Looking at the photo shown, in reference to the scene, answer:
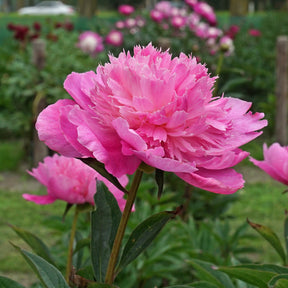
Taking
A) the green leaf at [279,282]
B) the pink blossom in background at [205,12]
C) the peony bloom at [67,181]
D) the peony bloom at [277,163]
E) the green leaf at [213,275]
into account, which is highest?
the peony bloom at [277,163]

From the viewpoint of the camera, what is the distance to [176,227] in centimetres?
236

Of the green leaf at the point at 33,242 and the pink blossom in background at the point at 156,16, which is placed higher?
the green leaf at the point at 33,242

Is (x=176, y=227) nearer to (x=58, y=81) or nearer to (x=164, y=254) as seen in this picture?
(x=164, y=254)

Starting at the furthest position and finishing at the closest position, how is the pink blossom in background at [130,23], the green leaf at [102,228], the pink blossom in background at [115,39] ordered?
the pink blossom in background at [130,23], the pink blossom in background at [115,39], the green leaf at [102,228]

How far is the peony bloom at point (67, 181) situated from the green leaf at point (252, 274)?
0.29 m

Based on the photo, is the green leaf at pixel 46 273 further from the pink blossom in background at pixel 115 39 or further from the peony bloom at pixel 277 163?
the pink blossom in background at pixel 115 39

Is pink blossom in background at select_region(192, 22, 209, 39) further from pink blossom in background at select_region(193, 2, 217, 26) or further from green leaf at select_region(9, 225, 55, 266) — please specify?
green leaf at select_region(9, 225, 55, 266)

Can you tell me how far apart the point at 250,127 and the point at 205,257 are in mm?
1148

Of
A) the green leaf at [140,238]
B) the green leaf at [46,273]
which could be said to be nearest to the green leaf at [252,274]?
the green leaf at [140,238]

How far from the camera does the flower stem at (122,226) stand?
687mm

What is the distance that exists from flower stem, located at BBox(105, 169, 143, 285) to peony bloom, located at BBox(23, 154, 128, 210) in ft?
0.93

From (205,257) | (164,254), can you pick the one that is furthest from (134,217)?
(205,257)

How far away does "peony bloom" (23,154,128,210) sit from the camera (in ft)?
3.30

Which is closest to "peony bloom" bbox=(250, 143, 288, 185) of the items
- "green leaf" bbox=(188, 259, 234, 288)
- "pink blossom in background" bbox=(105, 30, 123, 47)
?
"green leaf" bbox=(188, 259, 234, 288)
